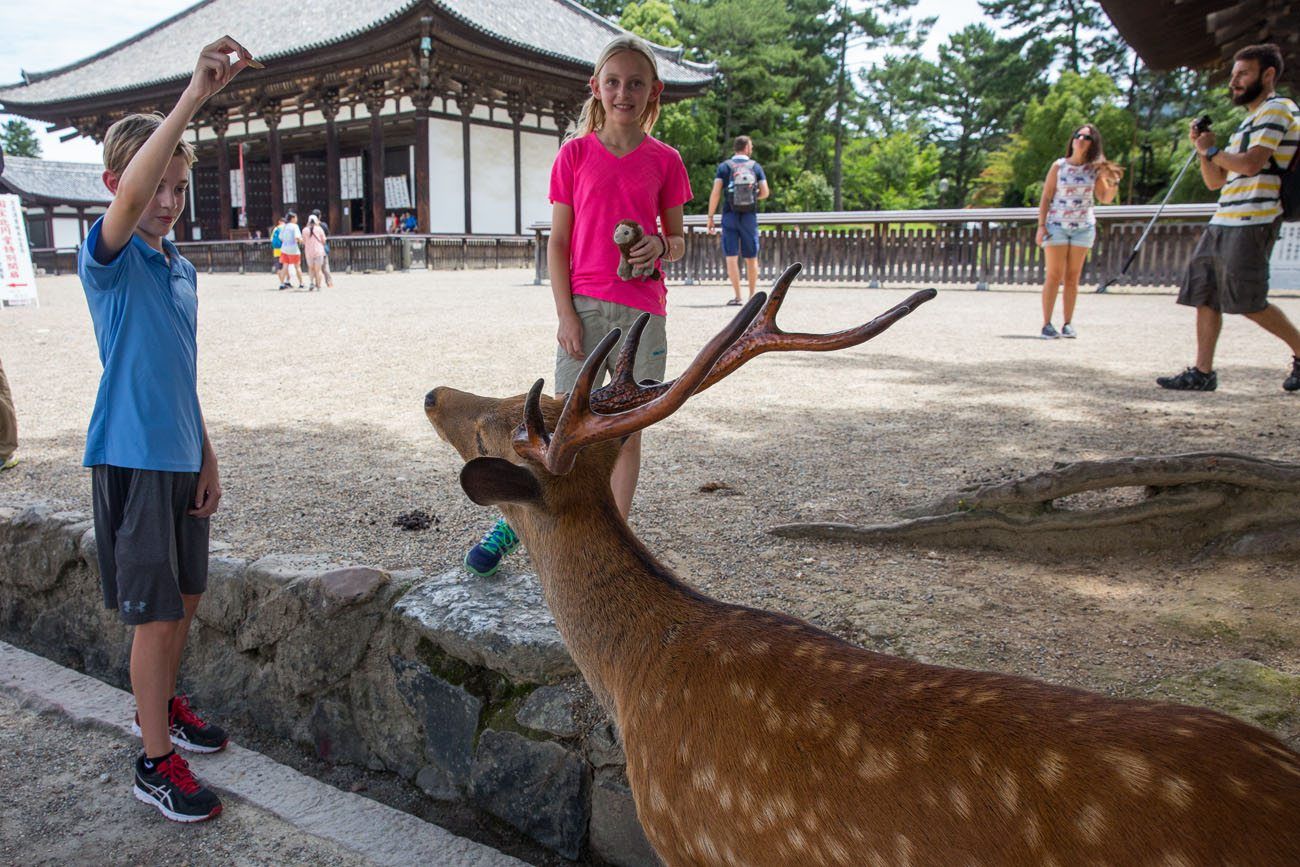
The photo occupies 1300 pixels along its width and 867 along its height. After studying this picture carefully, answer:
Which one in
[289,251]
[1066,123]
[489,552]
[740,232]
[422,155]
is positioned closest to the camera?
[489,552]

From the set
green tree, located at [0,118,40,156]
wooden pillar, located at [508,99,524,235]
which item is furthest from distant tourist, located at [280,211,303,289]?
green tree, located at [0,118,40,156]

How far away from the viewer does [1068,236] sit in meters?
7.93

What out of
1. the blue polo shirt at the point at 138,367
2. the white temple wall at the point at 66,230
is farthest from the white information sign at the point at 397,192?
the blue polo shirt at the point at 138,367

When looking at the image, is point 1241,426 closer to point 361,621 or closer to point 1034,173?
point 361,621

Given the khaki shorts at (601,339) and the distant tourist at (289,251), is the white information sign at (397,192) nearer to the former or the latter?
the distant tourist at (289,251)

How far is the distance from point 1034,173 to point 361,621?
33653mm

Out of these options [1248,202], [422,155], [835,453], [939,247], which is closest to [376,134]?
[422,155]

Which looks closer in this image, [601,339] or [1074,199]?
[601,339]

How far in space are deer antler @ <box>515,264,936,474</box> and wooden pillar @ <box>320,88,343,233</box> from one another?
23.0m

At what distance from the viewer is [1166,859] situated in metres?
1.17

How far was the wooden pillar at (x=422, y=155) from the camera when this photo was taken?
20.8 m

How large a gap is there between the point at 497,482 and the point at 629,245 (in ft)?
4.34

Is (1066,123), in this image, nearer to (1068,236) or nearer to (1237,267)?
(1068,236)

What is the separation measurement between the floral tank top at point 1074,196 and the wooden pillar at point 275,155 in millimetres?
20537
